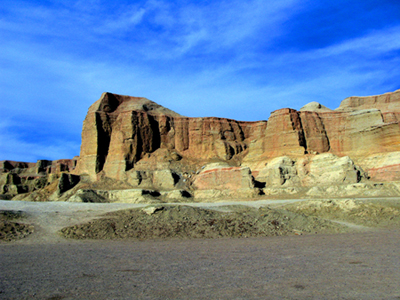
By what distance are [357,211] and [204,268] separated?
51.1 feet

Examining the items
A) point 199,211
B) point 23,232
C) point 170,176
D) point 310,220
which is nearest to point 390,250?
point 310,220

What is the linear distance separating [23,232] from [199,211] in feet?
28.9

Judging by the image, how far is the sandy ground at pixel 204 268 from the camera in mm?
5875

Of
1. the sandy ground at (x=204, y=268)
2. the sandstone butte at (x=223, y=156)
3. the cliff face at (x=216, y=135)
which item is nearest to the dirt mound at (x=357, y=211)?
the sandy ground at (x=204, y=268)

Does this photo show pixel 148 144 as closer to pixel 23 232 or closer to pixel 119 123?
pixel 119 123

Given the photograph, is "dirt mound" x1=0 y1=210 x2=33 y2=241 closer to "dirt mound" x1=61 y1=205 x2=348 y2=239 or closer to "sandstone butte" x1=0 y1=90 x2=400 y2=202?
"dirt mound" x1=61 y1=205 x2=348 y2=239

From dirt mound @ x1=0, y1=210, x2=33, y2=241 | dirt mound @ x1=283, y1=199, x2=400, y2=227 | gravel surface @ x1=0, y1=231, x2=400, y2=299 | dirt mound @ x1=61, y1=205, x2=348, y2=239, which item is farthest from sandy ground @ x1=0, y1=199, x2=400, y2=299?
dirt mound @ x1=283, y1=199, x2=400, y2=227

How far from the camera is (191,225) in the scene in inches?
595

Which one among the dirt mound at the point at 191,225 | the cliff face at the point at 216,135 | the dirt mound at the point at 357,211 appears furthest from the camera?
the cliff face at the point at 216,135

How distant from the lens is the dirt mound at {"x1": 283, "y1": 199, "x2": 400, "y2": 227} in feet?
59.6

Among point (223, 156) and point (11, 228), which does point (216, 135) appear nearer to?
point (223, 156)

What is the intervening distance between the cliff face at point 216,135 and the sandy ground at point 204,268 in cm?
3828

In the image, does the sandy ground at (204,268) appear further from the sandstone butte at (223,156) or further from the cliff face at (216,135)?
the cliff face at (216,135)

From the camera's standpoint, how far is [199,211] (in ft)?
55.7
